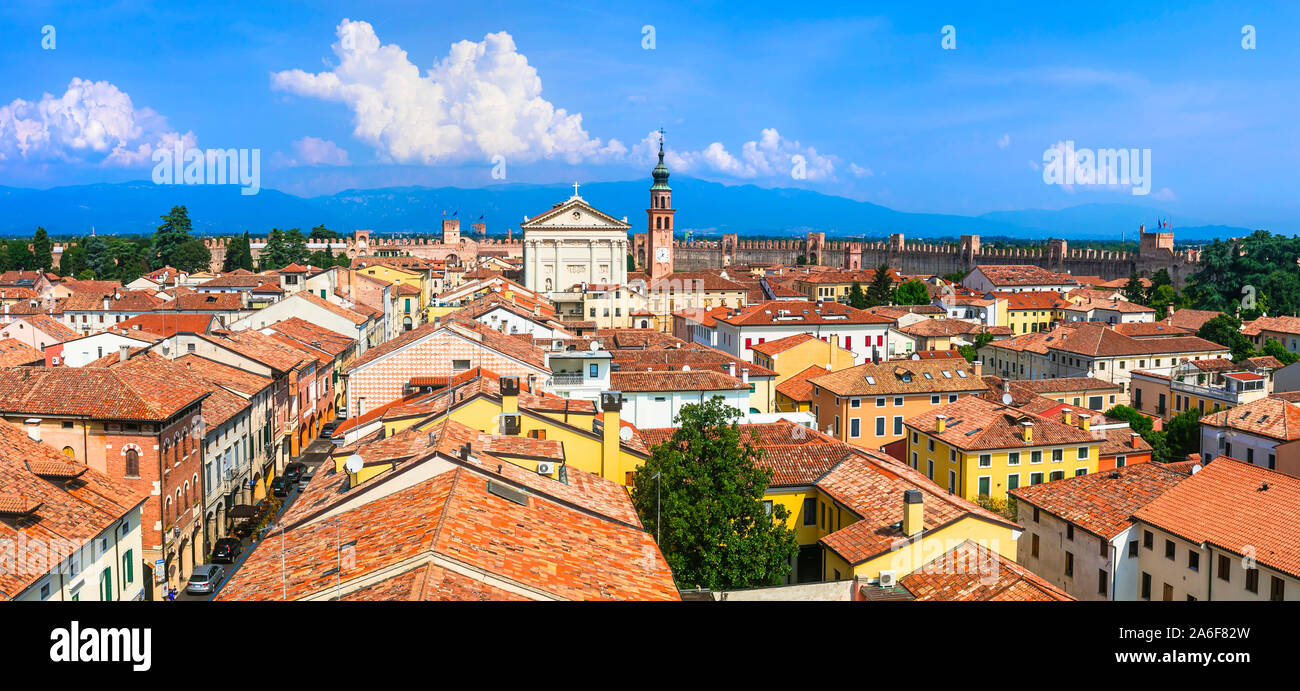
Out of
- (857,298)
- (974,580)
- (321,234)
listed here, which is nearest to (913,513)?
(974,580)

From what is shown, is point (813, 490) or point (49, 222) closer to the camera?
point (813, 490)

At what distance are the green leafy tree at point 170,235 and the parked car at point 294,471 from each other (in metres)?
57.4

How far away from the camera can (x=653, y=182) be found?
78.1 meters

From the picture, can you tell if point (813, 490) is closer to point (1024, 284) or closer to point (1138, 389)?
point (1138, 389)

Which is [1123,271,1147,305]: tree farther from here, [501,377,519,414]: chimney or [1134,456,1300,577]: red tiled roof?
[501,377,519,414]: chimney

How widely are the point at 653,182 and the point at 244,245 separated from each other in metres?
33.2

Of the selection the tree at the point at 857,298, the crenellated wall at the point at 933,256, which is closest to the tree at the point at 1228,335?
the tree at the point at 857,298

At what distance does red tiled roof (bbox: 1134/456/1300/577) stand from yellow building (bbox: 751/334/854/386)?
17140 millimetres

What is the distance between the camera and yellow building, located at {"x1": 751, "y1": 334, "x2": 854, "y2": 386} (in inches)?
1284

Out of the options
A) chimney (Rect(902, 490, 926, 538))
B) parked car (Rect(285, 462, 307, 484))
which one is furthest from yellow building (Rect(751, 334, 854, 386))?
chimney (Rect(902, 490, 926, 538))

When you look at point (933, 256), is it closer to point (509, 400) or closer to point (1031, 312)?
point (1031, 312)

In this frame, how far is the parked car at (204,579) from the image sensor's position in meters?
16.8

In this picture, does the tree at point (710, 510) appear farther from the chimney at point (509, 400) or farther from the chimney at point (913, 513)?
the chimney at point (509, 400)
